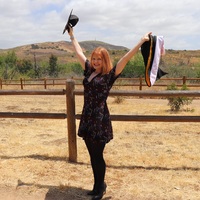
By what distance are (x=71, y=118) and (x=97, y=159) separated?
1.39 metres

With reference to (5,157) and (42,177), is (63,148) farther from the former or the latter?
(42,177)

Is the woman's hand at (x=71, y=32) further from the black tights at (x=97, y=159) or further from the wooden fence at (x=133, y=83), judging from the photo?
the wooden fence at (x=133, y=83)

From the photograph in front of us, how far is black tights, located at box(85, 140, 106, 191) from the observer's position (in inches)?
138

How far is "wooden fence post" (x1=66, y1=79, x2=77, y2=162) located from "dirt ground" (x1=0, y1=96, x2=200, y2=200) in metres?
0.20

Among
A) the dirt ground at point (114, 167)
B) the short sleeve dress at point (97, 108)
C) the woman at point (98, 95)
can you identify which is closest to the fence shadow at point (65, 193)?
the dirt ground at point (114, 167)

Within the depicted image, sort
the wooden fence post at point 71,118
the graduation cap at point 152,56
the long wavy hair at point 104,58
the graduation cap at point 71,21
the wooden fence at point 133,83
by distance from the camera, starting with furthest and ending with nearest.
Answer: the wooden fence at point 133,83 → the wooden fence post at point 71,118 → the graduation cap at point 71,21 → the graduation cap at point 152,56 → the long wavy hair at point 104,58

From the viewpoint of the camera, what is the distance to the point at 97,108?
3412 millimetres

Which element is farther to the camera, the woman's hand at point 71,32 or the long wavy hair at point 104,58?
the woman's hand at point 71,32

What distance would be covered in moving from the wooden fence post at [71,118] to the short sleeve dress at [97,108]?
1304 mm

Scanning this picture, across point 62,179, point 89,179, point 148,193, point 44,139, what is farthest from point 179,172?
point 44,139

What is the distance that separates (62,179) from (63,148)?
5.32 ft

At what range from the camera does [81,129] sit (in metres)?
3.52

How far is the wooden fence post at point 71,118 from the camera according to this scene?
4770 mm

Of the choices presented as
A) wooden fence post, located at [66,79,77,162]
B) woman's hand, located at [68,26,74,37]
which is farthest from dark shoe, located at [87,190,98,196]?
woman's hand, located at [68,26,74,37]
